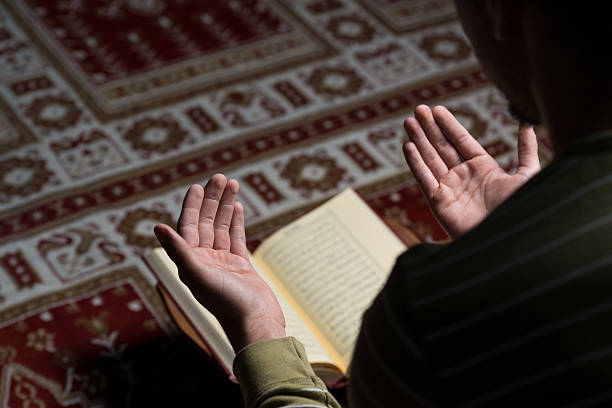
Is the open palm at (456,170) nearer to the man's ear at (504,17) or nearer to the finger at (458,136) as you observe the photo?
the finger at (458,136)

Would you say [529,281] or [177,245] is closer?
[529,281]

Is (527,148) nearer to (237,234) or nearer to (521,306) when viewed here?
(237,234)

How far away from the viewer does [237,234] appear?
1.01m

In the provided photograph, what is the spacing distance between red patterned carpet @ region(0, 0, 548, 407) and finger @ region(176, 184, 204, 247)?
0.54 metres

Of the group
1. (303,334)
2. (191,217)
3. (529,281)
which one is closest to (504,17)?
(529,281)

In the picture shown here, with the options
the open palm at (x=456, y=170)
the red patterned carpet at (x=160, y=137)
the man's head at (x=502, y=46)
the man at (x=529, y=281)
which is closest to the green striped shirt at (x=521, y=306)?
the man at (x=529, y=281)

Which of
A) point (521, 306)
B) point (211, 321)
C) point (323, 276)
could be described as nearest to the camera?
point (521, 306)

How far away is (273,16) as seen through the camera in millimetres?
2473

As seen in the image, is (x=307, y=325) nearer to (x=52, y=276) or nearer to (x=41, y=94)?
(x=52, y=276)

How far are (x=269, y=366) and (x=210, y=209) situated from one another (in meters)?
0.23

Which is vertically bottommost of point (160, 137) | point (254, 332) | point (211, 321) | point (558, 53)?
point (160, 137)

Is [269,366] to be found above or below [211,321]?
above

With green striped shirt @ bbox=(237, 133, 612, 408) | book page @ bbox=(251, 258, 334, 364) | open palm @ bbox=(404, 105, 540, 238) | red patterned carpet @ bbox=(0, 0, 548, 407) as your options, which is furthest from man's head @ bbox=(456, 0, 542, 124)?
red patterned carpet @ bbox=(0, 0, 548, 407)

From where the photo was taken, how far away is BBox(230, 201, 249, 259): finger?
1.01 m
